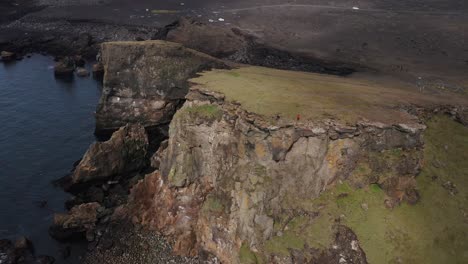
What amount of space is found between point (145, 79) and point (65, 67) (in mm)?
30313

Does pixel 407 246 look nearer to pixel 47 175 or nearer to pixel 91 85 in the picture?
pixel 47 175

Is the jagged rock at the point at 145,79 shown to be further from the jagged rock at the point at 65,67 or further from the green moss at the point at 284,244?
the green moss at the point at 284,244

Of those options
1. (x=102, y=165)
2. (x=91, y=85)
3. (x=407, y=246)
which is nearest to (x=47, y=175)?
(x=102, y=165)

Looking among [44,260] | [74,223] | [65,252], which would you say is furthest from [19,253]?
[74,223]

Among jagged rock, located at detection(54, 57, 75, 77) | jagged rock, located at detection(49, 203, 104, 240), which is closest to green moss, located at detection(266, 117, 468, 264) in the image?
jagged rock, located at detection(49, 203, 104, 240)

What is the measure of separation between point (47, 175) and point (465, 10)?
98.7 m

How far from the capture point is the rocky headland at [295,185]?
93.9 ft

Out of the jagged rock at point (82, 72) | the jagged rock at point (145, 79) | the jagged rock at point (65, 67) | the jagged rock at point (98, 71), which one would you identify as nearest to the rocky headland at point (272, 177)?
the jagged rock at point (145, 79)

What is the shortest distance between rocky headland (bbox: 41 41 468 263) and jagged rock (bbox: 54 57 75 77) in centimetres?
4237

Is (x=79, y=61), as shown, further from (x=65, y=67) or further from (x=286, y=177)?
(x=286, y=177)

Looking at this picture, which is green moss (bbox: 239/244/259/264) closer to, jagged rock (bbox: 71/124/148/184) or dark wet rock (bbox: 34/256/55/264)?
dark wet rock (bbox: 34/256/55/264)

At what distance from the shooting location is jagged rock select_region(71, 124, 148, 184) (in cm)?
4222

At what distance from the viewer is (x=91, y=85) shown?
237 feet

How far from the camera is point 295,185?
29.3 m
